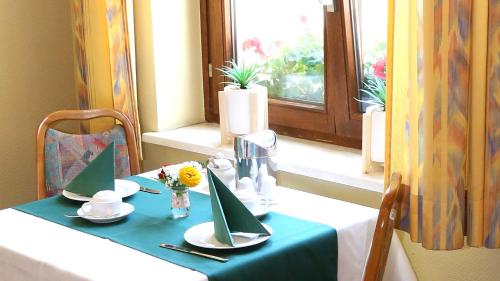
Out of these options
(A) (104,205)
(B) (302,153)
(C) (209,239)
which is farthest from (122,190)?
(B) (302,153)

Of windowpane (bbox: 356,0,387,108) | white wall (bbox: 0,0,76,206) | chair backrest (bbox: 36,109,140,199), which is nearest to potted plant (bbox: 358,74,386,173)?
windowpane (bbox: 356,0,387,108)

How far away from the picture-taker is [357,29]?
8.81ft

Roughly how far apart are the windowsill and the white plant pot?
88 mm

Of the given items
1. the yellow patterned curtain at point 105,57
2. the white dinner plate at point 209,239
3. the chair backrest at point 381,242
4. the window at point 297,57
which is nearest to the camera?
the chair backrest at point 381,242

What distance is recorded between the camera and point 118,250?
2018 mm

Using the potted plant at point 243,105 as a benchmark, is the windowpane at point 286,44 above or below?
above

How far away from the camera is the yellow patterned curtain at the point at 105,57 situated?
296cm

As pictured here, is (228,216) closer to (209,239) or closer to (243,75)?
(209,239)

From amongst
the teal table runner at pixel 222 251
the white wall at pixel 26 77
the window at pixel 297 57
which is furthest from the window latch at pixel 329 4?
the white wall at pixel 26 77

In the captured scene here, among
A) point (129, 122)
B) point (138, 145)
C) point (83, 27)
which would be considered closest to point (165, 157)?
point (138, 145)

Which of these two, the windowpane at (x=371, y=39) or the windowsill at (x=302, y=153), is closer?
the windowsill at (x=302, y=153)

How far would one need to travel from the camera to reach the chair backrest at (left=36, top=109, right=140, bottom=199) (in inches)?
105

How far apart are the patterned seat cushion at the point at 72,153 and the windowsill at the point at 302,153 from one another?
24 centimetres

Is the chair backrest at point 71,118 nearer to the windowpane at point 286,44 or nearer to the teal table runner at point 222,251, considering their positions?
the teal table runner at point 222,251
